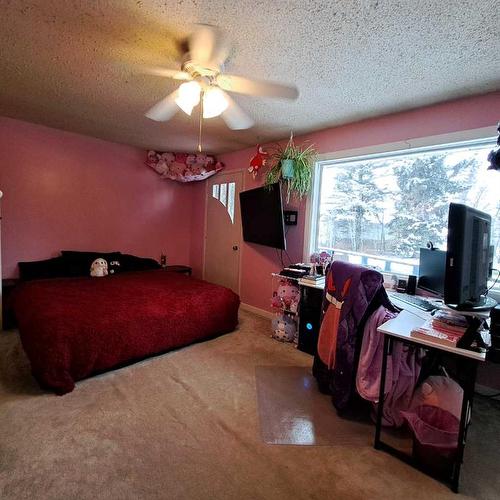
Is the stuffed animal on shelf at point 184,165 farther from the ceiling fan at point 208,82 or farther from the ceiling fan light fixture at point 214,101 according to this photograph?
the ceiling fan light fixture at point 214,101

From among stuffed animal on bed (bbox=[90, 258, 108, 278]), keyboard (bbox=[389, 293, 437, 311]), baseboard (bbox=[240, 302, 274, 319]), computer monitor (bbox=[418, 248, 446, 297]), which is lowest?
baseboard (bbox=[240, 302, 274, 319])

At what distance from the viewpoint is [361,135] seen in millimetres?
2998

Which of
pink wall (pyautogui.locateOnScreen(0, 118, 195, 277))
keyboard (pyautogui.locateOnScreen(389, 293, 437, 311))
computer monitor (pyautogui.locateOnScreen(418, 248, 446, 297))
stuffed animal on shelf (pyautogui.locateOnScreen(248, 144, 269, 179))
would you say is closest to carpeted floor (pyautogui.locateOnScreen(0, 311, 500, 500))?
keyboard (pyautogui.locateOnScreen(389, 293, 437, 311))

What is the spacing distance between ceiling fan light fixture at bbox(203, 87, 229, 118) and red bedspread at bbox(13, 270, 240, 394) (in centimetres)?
173

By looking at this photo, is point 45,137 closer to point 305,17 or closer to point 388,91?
point 305,17

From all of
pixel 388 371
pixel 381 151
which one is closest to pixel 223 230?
pixel 381 151

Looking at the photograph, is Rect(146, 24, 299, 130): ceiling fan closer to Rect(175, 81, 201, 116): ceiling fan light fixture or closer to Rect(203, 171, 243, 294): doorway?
Rect(175, 81, 201, 116): ceiling fan light fixture

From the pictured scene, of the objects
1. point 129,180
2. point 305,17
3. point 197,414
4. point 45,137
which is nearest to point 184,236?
point 129,180

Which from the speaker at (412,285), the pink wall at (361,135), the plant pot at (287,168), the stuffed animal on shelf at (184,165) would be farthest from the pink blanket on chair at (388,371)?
the stuffed animal on shelf at (184,165)

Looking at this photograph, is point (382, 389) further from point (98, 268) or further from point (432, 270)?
point (98, 268)

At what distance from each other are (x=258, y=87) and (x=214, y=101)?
305 mm

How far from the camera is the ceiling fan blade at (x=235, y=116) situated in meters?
2.09

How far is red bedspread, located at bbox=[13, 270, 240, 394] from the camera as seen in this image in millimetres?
2051

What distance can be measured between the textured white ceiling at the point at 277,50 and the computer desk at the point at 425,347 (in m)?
1.66
